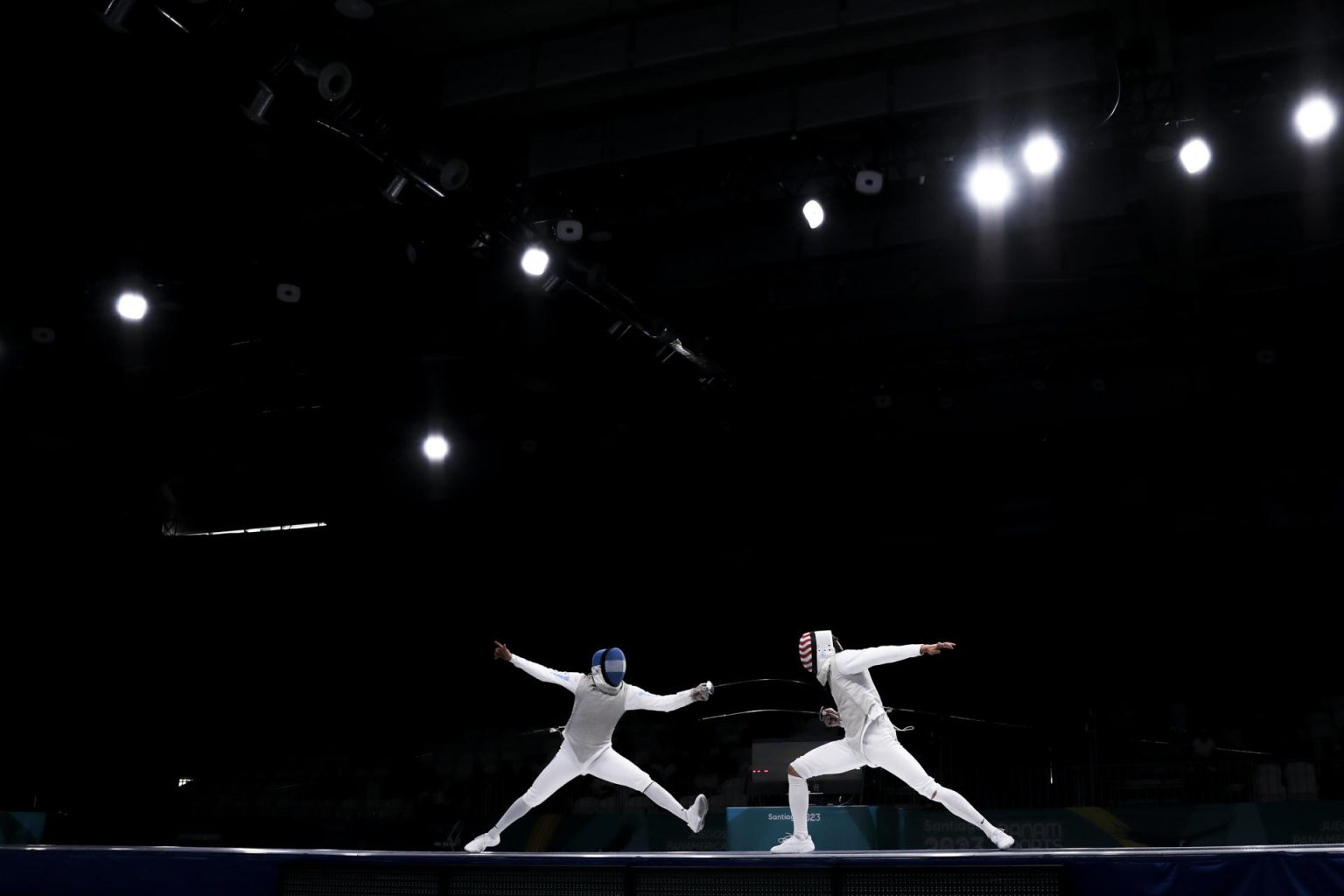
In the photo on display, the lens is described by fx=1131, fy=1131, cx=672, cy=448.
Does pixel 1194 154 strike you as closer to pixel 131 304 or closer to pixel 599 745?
pixel 599 745

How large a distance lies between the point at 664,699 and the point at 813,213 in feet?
12.8

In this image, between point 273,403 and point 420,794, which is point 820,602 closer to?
point 420,794

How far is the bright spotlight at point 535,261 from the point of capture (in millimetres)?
9430

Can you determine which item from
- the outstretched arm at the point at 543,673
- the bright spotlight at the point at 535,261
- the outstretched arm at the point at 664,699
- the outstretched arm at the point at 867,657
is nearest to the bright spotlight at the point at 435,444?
the bright spotlight at the point at 535,261

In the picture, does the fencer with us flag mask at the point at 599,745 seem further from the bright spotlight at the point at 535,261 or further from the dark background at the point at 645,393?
the dark background at the point at 645,393

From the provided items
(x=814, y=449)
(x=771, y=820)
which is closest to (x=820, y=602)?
(x=814, y=449)

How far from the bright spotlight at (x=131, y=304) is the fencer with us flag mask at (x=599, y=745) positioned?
555cm

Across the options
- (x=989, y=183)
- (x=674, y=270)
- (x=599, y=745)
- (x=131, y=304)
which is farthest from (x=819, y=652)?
(x=131, y=304)

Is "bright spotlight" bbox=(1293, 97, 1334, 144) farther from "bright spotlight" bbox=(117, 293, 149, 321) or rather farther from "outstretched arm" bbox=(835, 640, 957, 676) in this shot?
"bright spotlight" bbox=(117, 293, 149, 321)

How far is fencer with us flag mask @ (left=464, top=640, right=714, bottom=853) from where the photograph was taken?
7.41 metres

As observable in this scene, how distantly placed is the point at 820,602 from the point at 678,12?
776cm

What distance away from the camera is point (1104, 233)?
10281 millimetres

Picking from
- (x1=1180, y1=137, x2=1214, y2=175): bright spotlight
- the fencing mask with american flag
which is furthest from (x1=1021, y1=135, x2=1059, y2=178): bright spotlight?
the fencing mask with american flag

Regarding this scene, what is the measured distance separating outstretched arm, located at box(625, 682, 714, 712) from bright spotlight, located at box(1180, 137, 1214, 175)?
492cm
